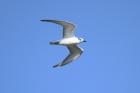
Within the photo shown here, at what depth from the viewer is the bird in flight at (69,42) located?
887 inches

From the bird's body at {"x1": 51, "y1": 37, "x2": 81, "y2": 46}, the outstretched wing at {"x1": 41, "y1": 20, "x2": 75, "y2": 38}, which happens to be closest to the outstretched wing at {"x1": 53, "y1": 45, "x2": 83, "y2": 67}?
the bird's body at {"x1": 51, "y1": 37, "x2": 81, "y2": 46}

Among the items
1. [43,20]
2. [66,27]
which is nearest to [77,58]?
[66,27]

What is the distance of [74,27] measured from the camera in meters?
22.9

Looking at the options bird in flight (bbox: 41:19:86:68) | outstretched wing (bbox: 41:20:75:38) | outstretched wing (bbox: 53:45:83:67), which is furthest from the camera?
outstretched wing (bbox: 53:45:83:67)

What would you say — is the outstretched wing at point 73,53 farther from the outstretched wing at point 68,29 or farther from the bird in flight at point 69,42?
the outstretched wing at point 68,29

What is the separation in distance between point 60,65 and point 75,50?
1.16 m

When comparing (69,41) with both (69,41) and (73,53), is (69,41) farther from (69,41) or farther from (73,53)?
(73,53)

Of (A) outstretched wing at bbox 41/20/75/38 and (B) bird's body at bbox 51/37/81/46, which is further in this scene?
(A) outstretched wing at bbox 41/20/75/38

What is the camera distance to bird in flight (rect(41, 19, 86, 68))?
22.5 metres

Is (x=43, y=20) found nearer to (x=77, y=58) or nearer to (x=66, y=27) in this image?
(x=66, y=27)

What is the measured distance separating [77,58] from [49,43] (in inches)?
102

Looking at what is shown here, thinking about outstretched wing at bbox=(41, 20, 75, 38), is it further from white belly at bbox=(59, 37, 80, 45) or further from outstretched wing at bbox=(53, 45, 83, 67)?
outstretched wing at bbox=(53, 45, 83, 67)

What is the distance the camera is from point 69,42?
74.6 ft

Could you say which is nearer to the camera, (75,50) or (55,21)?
(55,21)
